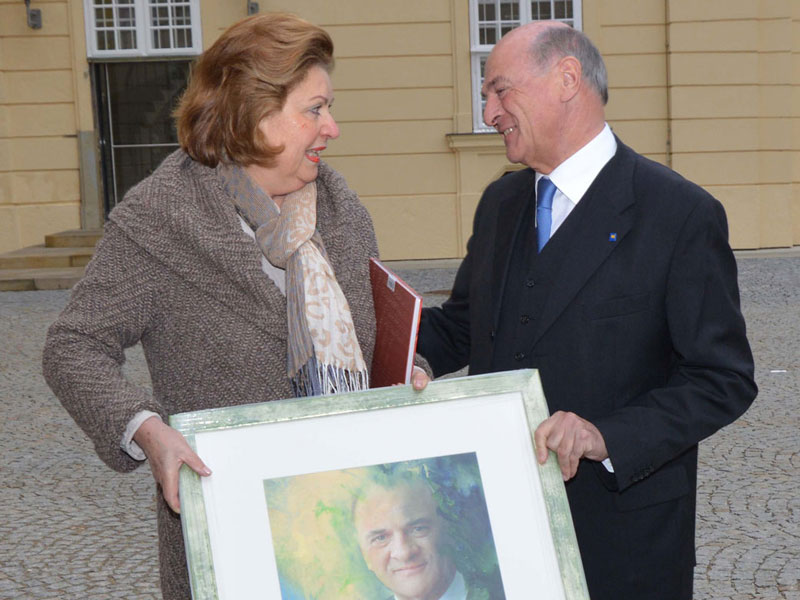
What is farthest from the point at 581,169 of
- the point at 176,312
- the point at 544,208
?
the point at 176,312

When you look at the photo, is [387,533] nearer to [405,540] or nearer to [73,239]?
[405,540]

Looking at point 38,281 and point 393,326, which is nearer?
point 393,326

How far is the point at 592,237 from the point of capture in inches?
92.0

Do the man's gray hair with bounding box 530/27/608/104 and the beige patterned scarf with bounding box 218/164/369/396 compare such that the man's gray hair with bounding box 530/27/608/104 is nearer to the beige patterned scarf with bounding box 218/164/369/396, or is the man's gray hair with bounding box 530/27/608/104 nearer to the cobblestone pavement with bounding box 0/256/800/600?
the beige patterned scarf with bounding box 218/164/369/396

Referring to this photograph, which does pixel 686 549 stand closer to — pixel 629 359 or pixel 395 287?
pixel 629 359

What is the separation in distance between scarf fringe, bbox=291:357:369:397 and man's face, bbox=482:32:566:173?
653mm

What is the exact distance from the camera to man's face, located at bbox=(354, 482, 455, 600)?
1836 mm

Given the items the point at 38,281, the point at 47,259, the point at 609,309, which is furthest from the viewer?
the point at 47,259

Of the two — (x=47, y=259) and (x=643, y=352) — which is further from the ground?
(x=643, y=352)

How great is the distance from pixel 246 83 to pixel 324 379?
2.02 ft

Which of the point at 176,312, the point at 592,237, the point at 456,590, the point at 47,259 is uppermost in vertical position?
the point at 592,237

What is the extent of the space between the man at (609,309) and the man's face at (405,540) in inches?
13.5

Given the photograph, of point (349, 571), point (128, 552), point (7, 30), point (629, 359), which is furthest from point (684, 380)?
point (7, 30)

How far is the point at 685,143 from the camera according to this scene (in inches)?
579
